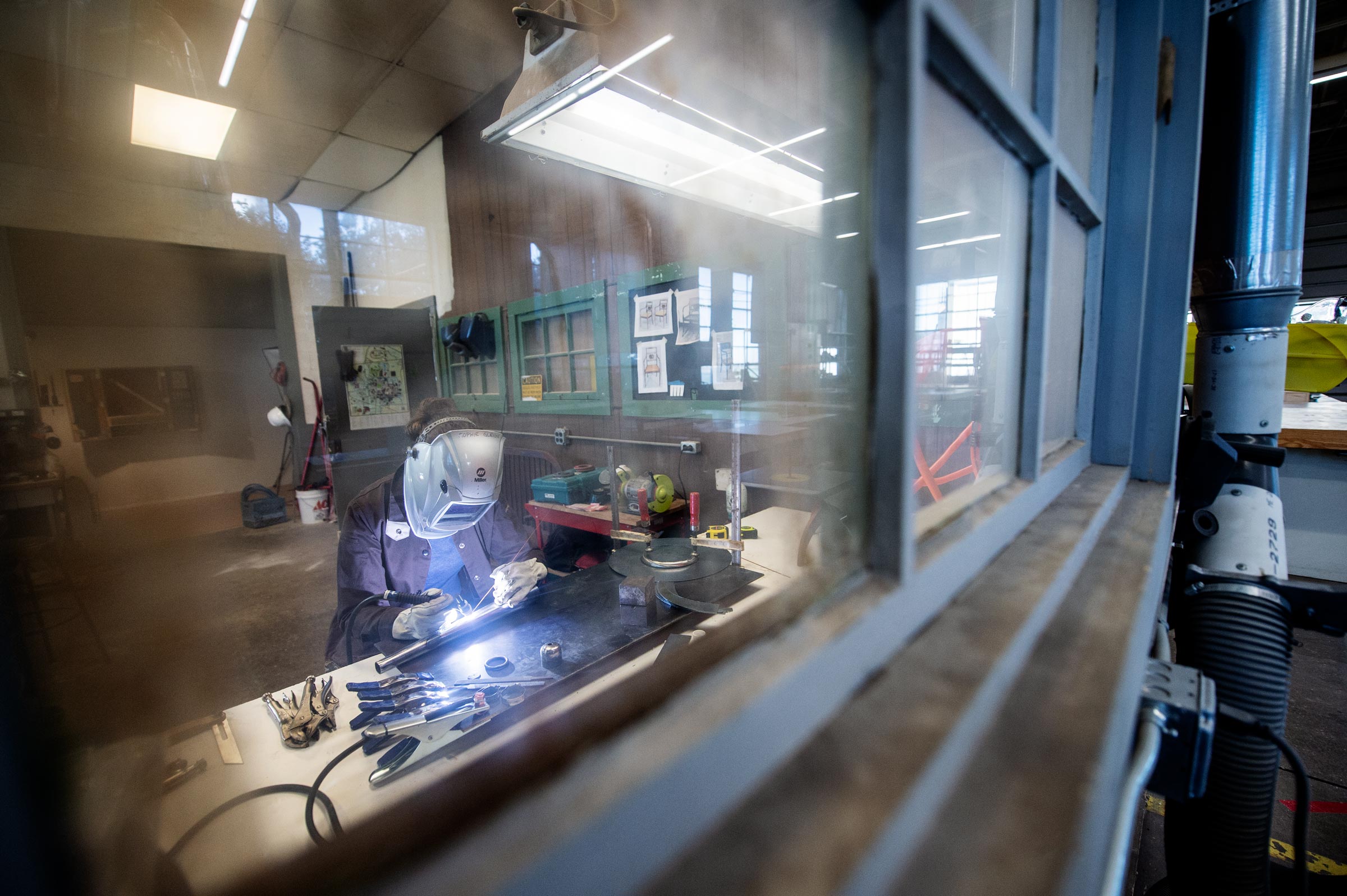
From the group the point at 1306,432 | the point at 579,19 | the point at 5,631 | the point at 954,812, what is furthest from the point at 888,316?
the point at 1306,432

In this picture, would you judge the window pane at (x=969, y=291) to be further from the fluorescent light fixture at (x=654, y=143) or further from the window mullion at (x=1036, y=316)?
the fluorescent light fixture at (x=654, y=143)

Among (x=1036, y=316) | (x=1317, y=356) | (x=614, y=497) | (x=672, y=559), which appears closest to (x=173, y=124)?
(x=672, y=559)

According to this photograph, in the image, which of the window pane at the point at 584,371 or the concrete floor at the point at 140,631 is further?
the window pane at the point at 584,371

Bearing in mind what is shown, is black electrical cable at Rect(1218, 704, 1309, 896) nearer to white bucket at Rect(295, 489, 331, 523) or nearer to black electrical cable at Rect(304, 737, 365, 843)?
black electrical cable at Rect(304, 737, 365, 843)

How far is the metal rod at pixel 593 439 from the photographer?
3.32 metres

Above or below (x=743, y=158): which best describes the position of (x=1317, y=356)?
below

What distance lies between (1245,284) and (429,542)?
3.11 meters

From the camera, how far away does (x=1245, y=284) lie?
1479 millimetres

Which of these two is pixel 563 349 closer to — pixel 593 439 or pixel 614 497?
pixel 593 439

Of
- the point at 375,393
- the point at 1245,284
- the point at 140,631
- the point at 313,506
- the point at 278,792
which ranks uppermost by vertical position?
the point at 1245,284

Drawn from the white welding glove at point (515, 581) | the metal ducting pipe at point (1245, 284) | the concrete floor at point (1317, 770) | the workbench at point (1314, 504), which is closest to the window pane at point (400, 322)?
the white welding glove at point (515, 581)

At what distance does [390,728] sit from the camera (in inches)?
42.2

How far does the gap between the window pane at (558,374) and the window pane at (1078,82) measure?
124 inches

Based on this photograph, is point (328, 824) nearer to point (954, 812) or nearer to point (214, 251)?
point (954, 812)
